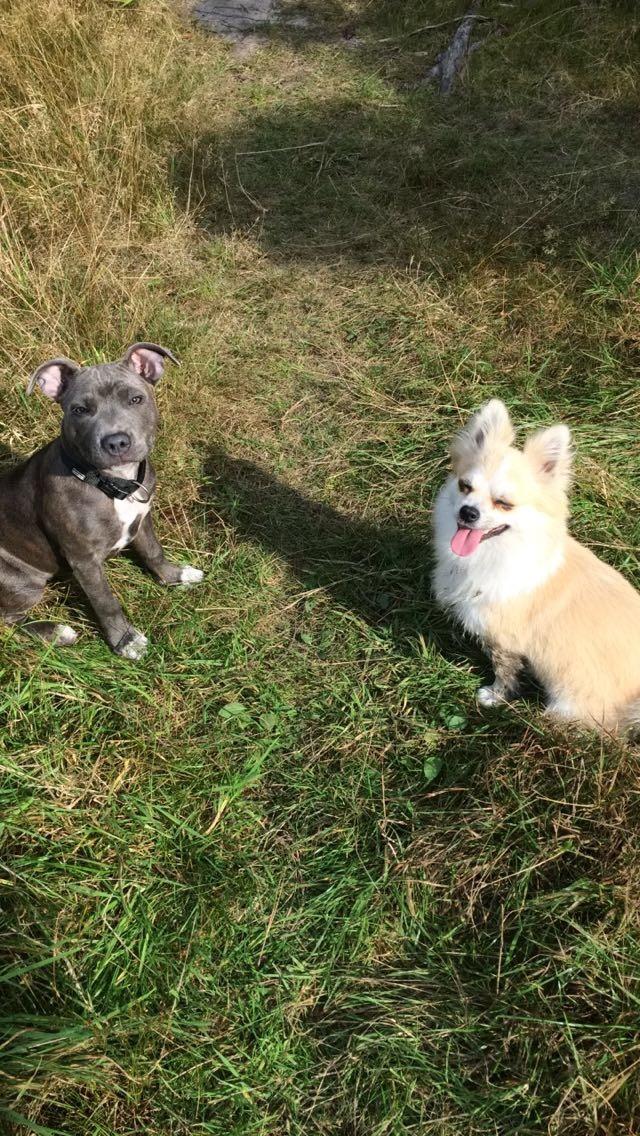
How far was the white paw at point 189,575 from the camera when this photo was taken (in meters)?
3.36

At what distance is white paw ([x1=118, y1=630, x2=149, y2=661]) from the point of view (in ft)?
10.0

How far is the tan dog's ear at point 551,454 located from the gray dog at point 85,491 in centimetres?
143

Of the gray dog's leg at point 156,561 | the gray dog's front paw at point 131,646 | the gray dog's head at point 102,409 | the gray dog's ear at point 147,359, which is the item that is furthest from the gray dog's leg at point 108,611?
the gray dog's ear at point 147,359

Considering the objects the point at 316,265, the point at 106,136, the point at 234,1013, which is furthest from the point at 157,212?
the point at 234,1013

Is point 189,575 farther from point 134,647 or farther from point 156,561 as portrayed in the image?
point 134,647

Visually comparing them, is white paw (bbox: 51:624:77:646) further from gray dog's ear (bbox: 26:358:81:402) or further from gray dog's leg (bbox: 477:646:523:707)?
gray dog's leg (bbox: 477:646:523:707)

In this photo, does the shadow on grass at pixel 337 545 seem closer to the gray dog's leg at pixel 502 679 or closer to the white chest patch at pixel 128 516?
the gray dog's leg at pixel 502 679

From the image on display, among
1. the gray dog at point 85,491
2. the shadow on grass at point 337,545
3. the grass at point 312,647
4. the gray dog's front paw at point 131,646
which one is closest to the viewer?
the grass at point 312,647

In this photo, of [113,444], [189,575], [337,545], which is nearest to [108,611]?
[189,575]

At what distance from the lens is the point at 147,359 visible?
2891 mm

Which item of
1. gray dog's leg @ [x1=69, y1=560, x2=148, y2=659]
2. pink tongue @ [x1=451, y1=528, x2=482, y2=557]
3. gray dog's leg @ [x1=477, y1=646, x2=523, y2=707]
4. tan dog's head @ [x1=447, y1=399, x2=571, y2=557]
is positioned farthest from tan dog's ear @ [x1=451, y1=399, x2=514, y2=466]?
gray dog's leg @ [x1=69, y1=560, x2=148, y2=659]

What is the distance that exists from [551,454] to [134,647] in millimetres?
1918

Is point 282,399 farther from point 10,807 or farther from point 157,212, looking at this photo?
point 10,807

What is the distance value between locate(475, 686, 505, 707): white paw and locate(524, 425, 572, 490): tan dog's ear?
946mm
